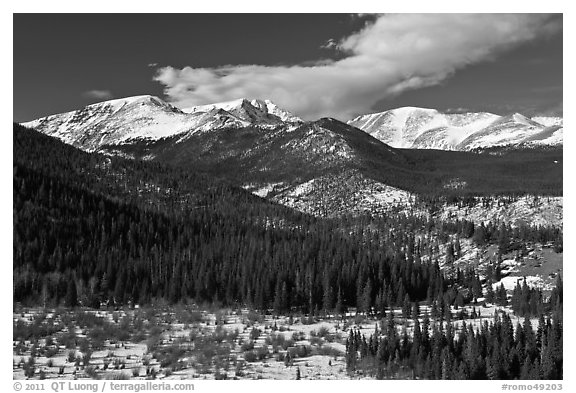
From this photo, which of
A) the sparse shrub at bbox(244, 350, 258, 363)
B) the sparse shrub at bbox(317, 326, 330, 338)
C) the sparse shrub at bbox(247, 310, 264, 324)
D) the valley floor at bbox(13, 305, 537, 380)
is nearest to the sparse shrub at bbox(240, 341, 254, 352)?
the valley floor at bbox(13, 305, 537, 380)

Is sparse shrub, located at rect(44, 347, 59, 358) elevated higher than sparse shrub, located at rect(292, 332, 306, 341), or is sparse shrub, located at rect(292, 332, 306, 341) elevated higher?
sparse shrub, located at rect(44, 347, 59, 358)

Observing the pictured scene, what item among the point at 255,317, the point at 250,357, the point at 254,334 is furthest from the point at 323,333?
the point at 250,357

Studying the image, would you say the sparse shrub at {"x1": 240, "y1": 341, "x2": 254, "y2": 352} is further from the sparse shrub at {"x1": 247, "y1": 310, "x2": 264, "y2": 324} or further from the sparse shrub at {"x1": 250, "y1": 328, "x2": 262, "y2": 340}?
the sparse shrub at {"x1": 247, "y1": 310, "x2": 264, "y2": 324}

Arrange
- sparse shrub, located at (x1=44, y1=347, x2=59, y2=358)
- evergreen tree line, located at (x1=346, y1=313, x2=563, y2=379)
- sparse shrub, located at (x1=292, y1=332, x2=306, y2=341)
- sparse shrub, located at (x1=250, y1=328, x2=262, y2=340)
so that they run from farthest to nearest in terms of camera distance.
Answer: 1. sparse shrub, located at (x1=292, y1=332, x2=306, y2=341)
2. sparse shrub, located at (x1=250, y1=328, x2=262, y2=340)
3. sparse shrub, located at (x1=44, y1=347, x2=59, y2=358)
4. evergreen tree line, located at (x1=346, y1=313, x2=563, y2=379)

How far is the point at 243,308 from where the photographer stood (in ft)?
282

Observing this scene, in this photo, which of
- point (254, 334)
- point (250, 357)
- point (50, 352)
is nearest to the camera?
point (50, 352)

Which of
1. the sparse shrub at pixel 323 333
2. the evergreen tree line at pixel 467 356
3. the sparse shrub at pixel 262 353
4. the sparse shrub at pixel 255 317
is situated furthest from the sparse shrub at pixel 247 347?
the sparse shrub at pixel 255 317

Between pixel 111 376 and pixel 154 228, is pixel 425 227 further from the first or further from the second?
pixel 111 376

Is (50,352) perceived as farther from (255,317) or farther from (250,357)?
(255,317)

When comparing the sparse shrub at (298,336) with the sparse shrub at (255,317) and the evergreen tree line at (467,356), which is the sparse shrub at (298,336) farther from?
the sparse shrub at (255,317)

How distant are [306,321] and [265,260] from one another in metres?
32.9

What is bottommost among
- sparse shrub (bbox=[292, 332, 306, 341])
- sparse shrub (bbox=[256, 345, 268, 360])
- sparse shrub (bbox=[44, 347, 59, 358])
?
sparse shrub (bbox=[292, 332, 306, 341])

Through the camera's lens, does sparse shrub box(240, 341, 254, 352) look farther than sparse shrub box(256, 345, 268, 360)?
Yes

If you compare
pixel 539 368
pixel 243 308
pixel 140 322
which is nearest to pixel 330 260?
pixel 243 308
